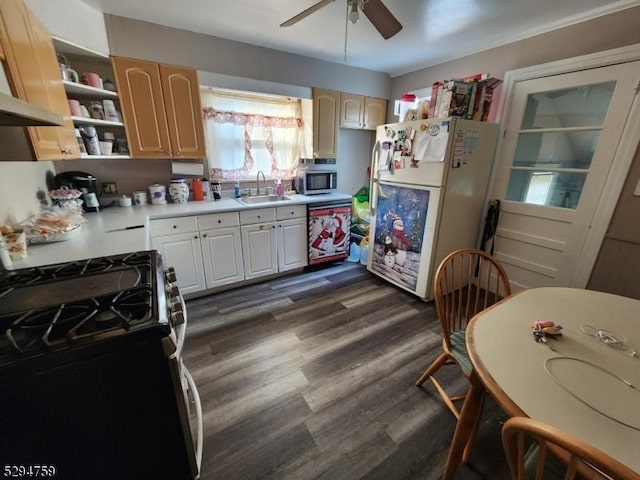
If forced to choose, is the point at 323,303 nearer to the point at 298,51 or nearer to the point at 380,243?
the point at 380,243

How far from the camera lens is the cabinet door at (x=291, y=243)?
2.91 metres

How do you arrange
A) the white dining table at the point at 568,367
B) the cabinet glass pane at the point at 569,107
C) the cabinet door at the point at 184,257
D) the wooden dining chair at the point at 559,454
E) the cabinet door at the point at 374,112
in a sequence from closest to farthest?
the wooden dining chair at the point at 559,454
the white dining table at the point at 568,367
the cabinet glass pane at the point at 569,107
the cabinet door at the point at 184,257
the cabinet door at the point at 374,112

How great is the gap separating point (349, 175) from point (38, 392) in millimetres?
3680

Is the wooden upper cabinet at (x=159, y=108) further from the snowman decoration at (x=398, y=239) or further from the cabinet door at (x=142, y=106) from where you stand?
the snowman decoration at (x=398, y=239)

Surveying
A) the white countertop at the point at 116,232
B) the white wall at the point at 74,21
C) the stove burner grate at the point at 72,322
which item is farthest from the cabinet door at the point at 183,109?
the stove burner grate at the point at 72,322

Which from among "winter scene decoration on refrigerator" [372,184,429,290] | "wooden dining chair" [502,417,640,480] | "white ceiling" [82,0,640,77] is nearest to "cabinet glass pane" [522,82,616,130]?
"white ceiling" [82,0,640,77]

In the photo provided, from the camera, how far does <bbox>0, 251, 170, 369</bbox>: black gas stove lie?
737 millimetres

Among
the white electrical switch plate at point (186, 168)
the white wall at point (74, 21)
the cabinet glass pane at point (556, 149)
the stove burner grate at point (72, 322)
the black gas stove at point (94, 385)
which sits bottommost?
the black gas stove at point (94, 385)

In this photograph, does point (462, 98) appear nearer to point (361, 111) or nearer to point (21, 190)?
point (361, 111)

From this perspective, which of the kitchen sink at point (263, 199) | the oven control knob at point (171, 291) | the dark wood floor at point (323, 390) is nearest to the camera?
the oven control knob at point (171, 291)

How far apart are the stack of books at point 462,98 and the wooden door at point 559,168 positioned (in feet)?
1.26

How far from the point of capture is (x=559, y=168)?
227 centimetres

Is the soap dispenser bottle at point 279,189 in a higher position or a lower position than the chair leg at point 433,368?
higher

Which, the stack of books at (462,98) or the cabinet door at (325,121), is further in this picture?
the cabinet door at (325,121)
